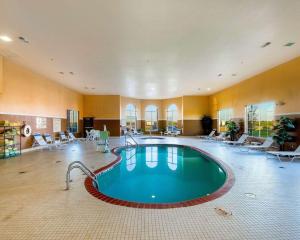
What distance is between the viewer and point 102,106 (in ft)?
49.3

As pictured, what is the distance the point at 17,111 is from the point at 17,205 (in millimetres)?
5476

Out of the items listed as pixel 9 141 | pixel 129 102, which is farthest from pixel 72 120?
pixel 9 141

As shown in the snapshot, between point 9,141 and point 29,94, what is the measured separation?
7.41 ft

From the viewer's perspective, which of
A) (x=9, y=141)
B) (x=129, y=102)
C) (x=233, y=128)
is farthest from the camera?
(x=129, y=102)

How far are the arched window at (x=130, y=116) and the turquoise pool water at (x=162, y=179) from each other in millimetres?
10303

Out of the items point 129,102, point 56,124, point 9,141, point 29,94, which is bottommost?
point 9,141

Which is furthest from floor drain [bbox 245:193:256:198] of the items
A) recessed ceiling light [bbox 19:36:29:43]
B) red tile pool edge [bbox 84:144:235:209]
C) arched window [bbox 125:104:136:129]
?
arched window [bbox 125:104:136:129]

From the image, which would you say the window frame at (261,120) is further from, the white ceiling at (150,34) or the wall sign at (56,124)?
the wall sign at (56,124)

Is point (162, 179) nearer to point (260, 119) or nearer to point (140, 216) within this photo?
point (140, 216)

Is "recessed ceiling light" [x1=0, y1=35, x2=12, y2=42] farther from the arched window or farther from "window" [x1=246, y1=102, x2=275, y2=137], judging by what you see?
the arched window

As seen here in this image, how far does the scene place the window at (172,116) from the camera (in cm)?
1800

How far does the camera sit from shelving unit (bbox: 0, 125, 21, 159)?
6.33 meters

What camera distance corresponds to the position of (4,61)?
6.55 meters

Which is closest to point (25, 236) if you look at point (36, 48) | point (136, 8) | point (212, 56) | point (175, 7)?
point (136, 8)
